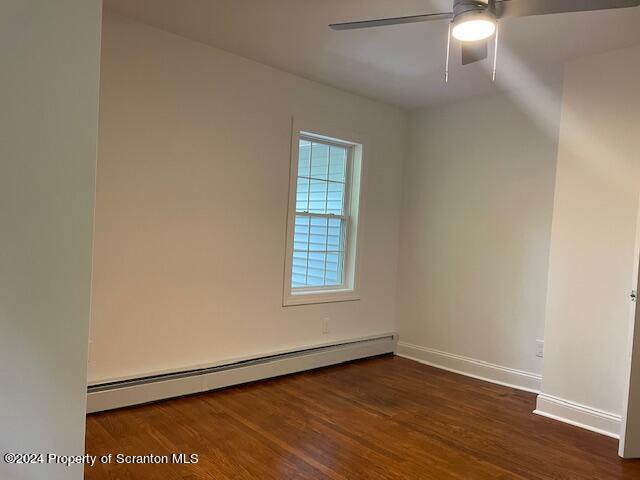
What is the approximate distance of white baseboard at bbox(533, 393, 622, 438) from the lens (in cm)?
281

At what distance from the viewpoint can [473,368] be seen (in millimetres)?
3936

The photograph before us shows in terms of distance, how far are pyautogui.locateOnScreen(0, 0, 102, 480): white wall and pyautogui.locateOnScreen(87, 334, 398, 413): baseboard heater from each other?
1.43 m

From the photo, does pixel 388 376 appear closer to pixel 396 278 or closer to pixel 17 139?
pixel 396 278

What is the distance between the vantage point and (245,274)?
3.43 m

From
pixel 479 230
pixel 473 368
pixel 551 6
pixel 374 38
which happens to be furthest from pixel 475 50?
pixel 473 368

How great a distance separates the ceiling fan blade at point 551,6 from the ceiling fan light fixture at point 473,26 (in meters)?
0.06

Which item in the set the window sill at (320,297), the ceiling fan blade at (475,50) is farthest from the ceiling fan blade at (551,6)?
the window sill at (320,297)

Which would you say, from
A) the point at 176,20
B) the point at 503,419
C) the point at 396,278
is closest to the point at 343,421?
the point at 503,419

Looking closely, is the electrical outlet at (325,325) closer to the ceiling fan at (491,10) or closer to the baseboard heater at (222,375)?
the baseboard heater at (222,375)

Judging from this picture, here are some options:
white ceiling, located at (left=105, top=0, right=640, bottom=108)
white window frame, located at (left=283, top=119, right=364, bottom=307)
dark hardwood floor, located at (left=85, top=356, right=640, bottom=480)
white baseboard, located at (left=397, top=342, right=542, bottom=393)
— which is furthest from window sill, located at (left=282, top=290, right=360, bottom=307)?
white ceiling, located at (left=105, top=0, right=640, bottom=108)

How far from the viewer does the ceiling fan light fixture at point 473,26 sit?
1.86 m

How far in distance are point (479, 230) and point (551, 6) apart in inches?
92.7

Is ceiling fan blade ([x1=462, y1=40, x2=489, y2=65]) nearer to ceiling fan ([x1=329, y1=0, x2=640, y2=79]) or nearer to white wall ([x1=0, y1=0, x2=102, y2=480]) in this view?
ceiling fan ([x1=329, y1=0, x2=640, y2=79])

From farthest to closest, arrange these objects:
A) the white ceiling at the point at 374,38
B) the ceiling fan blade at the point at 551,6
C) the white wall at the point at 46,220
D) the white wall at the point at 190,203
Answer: the white wall at the point at 190,203
the white ceiling at the point at 374,38
the ceiling fan blade at the point at 551,6
the white wall at the point at 46,220
